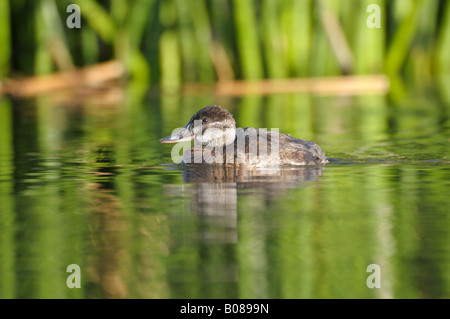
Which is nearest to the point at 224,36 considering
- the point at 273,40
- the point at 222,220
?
the point at 273,40

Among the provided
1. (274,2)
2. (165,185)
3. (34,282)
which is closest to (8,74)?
(274,2)

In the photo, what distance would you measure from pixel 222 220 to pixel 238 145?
2.47 metres

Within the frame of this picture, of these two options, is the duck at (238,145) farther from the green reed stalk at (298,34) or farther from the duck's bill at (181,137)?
the green reed stalk at (298,34)

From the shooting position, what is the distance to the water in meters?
4.55

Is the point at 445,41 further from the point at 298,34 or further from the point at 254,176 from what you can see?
the point at 254,176

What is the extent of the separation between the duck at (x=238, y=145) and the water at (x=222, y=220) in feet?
0.61

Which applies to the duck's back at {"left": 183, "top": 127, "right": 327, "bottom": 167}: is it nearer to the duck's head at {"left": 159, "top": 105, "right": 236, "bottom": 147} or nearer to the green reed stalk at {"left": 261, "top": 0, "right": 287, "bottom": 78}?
the duck's head at {"left": 159, "top": 105, "right": 236, "bottom": 147}

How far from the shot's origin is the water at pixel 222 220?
4.55 metres

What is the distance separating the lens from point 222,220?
5.91 meters

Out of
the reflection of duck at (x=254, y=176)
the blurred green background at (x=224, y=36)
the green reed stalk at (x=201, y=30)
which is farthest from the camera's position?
the green reed stalk at (x=201, y=30)

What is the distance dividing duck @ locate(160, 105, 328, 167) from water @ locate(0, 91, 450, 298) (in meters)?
0.19

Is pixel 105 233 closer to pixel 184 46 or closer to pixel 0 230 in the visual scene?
pixel 0 230

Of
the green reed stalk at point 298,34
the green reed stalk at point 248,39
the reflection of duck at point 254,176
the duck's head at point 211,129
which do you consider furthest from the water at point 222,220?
the green reed stalk at point 298,34
